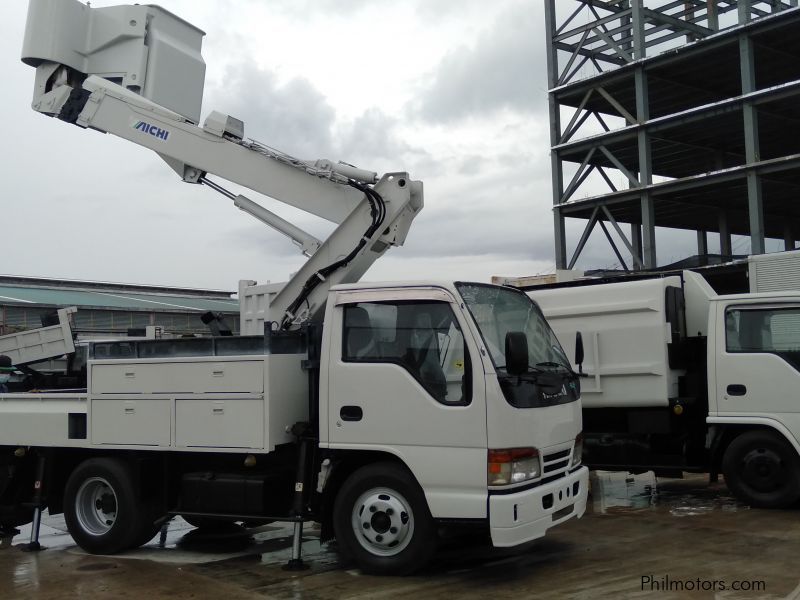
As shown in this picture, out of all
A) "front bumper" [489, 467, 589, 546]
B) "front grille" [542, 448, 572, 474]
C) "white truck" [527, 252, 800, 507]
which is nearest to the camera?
"front bumper" [489, 467, 589, 546]

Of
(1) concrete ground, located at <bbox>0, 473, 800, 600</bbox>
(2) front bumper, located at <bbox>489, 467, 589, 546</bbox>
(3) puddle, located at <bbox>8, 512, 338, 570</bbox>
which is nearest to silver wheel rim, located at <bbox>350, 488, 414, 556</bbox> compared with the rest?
(1) concrete ground, located at <bbox>0, 473, 800, 600</bbox>

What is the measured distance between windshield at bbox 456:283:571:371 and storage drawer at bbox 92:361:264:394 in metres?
1.91

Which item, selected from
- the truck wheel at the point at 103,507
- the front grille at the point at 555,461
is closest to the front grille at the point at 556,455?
the front grille at the point at 555,461

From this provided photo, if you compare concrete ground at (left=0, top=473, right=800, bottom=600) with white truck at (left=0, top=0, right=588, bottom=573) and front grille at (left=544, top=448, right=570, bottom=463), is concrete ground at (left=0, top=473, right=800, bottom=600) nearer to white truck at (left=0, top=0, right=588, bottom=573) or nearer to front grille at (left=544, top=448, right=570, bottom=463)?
white truck at (left=0, top=0, right=588, bottom=573)

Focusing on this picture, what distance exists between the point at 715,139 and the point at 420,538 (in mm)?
27100

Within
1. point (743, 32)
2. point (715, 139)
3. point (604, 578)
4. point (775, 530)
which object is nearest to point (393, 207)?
point (604, 578)

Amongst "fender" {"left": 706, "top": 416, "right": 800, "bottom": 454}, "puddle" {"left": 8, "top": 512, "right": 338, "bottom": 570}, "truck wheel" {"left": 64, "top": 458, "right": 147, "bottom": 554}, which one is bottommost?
"puddle" {"left": 8, "top": 512, "right": 338, "bottom": 570}

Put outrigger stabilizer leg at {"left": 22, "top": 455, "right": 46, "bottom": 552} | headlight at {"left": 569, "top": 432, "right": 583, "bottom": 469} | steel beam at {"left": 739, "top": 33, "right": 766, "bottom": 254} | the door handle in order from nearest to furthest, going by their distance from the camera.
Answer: the door handle
headlight at {"left": 569, "top": 432, "right": 583, "bottom": 469}
outrigger stabilizer leg at {"left": 22, "top": 455, "right": 46, "bottom": 552}
steel beam at {"left": 739, "top": 33, "right": 766, "bottom": 254}

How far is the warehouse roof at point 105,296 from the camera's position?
31.3 m

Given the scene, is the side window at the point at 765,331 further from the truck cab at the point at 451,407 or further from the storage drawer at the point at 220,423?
the storage drawer at the point at 220,423

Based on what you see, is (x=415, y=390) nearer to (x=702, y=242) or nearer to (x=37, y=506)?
(x=37, y=506)

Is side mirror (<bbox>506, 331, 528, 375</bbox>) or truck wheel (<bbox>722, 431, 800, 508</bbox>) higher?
side mirror (<bbox>506, 331, 528, 375</bbox>)

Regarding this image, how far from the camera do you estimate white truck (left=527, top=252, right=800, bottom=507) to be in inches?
349

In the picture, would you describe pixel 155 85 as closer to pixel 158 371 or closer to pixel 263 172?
pixel 263 172
